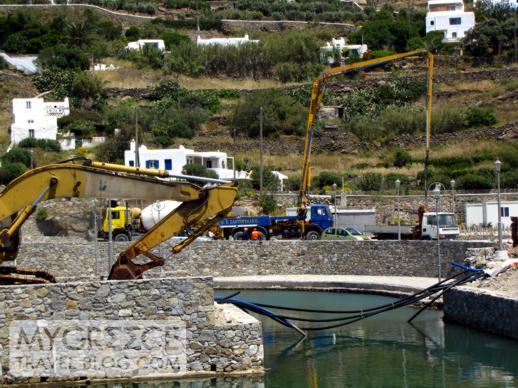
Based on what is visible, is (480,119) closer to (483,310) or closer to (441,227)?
(441,227)

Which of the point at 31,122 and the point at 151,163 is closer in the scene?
A: the point at 151,163

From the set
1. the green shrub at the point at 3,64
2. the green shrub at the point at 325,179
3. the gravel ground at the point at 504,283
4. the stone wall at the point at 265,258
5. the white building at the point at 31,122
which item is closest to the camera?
the gravel ground at the point at 504,283

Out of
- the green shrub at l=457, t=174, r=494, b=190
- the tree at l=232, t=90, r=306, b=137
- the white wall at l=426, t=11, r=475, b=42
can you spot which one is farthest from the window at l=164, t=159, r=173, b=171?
the white wall at l=426, t=11, r=475, b=42

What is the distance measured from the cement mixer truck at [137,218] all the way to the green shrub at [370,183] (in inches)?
560

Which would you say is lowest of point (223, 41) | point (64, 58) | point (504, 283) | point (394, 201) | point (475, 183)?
point (504, 283)

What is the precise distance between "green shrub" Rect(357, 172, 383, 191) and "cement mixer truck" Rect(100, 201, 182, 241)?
1423 centimetres

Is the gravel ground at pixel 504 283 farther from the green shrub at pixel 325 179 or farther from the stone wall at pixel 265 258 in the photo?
the green shrub at pixel 325 179

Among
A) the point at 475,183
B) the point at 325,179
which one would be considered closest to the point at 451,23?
the point at 325,179

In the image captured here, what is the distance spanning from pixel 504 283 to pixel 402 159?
122ft

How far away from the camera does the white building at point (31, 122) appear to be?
2461 inches

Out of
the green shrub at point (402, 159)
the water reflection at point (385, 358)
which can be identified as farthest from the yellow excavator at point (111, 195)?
the green shrub at point (402, 159)

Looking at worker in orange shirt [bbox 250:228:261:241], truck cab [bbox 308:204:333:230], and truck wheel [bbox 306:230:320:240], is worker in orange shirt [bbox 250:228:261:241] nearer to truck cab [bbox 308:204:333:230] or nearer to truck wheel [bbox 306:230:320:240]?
truck wheel [bbox 306:230:320:240]

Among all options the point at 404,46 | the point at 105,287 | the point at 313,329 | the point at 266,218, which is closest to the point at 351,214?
the point at 266,218

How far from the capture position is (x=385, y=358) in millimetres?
20359
